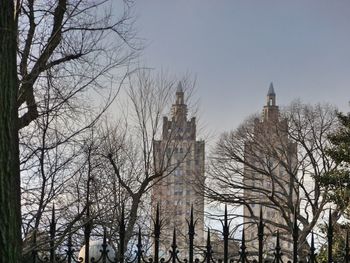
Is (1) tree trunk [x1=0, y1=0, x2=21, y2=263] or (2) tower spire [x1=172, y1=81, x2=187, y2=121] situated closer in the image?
(1) tree trunk [x1=0, y1=0, x2=21, y2=263]

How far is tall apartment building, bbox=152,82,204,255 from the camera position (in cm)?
1816

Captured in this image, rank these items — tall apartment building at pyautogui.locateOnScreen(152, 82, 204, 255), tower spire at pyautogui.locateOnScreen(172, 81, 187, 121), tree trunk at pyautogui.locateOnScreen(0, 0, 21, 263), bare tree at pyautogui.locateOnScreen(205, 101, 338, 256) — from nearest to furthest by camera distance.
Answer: tree trunk at pyautogui.locateOnScreen(0, 0, 21, 263), tall apartment building at pyautogui.locateOnScreen(152, 82, 204, 255), tower spire at pyautogui.locateOnScreen(172, 81, 187, 121), bare tree at pyautogui.locateOnScreen(205, 101, 338, 256)

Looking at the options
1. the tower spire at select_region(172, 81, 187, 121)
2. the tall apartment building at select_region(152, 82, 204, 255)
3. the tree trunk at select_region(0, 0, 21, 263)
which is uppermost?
the tower spire at select_region(172, 81, 187, 121)

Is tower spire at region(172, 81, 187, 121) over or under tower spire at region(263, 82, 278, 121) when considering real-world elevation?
under

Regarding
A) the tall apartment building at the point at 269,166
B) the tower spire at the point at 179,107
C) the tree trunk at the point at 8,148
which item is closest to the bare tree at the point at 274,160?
the tall apartment building at the point at 269,166

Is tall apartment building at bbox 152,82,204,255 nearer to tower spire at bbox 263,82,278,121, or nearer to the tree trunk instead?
tower spire at bbox 263,82,278,121

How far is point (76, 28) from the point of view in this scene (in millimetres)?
6898

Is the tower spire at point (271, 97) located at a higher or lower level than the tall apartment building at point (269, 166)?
higher

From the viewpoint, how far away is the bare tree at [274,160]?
24.0 m

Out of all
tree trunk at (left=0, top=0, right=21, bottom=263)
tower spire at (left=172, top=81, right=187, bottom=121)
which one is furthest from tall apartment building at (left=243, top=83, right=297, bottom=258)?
tree trunk at (left=0, top=0, right=21, bottom=263)

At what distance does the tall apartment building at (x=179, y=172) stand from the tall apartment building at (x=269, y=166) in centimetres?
245

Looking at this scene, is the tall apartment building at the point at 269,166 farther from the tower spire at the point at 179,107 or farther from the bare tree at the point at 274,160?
the tower spire at the point at 179,107

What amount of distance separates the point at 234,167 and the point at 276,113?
3265 mm

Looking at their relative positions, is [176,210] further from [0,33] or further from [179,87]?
[0,33]
